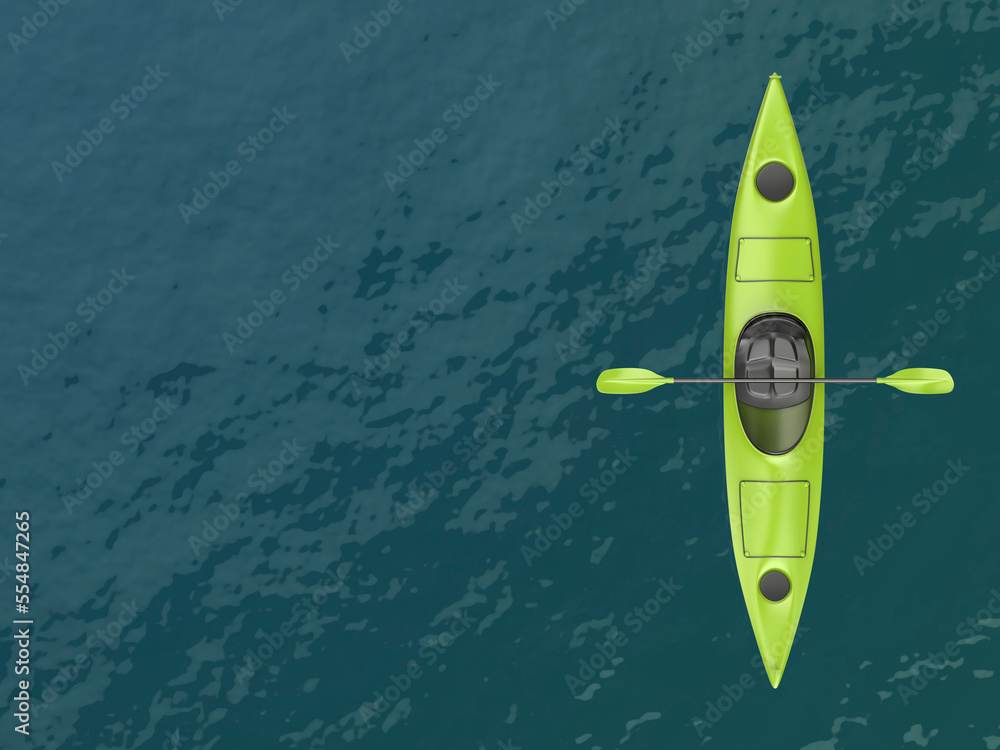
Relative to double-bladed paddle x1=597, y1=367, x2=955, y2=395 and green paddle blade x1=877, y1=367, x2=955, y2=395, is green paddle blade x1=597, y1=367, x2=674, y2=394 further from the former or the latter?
green paddle blade x1=877, y1=367, x2=955, y2=395

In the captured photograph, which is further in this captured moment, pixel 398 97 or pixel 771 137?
pixel 398 97

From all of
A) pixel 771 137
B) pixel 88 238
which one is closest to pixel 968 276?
pixel 771 137

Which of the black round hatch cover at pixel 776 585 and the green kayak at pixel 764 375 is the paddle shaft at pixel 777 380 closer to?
the green kayak at pixel 764 375

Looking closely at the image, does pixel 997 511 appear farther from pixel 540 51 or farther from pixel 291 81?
pixel 291 81

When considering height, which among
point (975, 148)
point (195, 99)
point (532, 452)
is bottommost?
point (532, 452)

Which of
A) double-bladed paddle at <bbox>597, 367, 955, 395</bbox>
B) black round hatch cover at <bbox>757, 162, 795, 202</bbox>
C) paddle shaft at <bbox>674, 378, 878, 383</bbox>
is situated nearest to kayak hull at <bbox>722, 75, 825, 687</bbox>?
black round hatch cover at <bbox>757, 162, 795, 202</bbox>

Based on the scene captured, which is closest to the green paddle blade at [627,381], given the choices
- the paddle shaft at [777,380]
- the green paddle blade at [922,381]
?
the paddle shaft at [777,380]
